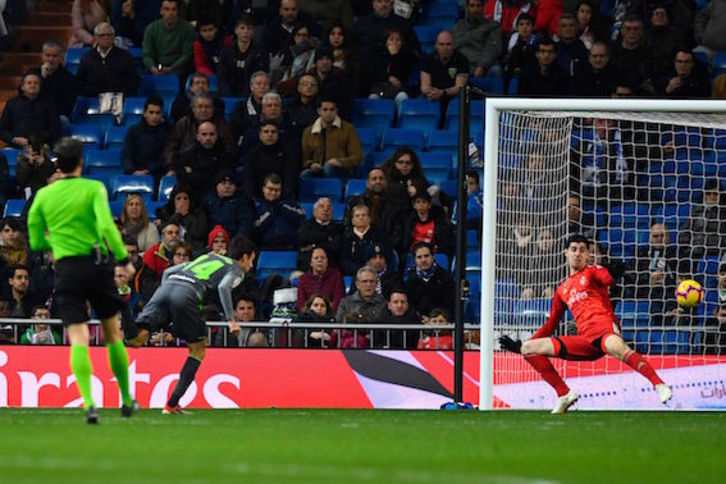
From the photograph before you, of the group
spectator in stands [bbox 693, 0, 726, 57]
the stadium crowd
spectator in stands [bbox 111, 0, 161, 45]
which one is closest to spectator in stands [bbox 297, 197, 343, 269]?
the stadium crowd

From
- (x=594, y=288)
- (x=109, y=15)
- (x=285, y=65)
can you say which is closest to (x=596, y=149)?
(x=594, y=288)

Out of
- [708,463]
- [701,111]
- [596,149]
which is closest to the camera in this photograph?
[708,463]

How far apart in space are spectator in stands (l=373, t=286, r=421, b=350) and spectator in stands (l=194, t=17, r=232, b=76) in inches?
243

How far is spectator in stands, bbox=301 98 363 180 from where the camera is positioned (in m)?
19.9

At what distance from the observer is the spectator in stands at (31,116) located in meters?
21.0

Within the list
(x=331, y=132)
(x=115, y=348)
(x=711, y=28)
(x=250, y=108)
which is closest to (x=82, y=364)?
(x=115, y=348)

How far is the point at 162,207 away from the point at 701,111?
261 inches

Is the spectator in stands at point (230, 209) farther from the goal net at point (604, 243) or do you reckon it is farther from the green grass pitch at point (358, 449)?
the green grass pitch at point (358, 449)

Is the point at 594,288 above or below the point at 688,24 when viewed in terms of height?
below

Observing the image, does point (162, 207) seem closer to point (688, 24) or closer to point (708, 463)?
point (688, 24)

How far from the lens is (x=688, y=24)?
70.6 ft

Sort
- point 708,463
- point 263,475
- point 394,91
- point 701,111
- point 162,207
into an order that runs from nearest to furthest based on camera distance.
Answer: point 263,475, point 708,463, point 701,111, point 162,207, point 394,91

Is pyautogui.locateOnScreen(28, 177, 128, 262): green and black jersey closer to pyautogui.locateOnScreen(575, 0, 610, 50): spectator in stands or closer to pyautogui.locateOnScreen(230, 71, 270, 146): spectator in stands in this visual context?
pyautogui.locateOnScreen(230, 71, 270, 146): spectator in stands

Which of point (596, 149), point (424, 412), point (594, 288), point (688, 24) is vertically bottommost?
A: point (424, 412)
